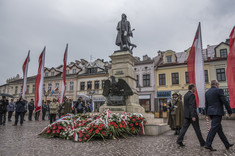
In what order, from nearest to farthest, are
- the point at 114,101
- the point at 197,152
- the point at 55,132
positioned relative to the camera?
1. the point at 197,152
2. the point at 55,132
3. the point at 114,101

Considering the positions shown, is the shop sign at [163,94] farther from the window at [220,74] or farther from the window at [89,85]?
the window at [89,85]

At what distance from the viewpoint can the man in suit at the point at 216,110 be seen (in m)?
4.45

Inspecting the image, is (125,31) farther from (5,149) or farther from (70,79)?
(70,79)

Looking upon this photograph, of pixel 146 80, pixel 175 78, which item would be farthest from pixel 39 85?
pixel 175 78

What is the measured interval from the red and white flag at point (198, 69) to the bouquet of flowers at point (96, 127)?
2262 millimetres

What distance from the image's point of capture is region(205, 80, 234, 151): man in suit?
4.45 metres

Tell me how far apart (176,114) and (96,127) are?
11.7 feet

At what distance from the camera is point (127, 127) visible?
6516 mm

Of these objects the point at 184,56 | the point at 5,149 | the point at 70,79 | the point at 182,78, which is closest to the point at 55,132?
the point at 5,149

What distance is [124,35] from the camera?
10000mm

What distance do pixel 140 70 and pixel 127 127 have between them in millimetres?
24353

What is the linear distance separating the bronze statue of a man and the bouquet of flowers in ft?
14.4

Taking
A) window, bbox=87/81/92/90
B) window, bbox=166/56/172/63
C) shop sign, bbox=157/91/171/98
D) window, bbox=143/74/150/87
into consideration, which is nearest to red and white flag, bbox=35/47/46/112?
shop sign, bbox=157/91/171/98

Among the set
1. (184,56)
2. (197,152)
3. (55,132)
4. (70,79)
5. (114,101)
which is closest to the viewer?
(197,152)
